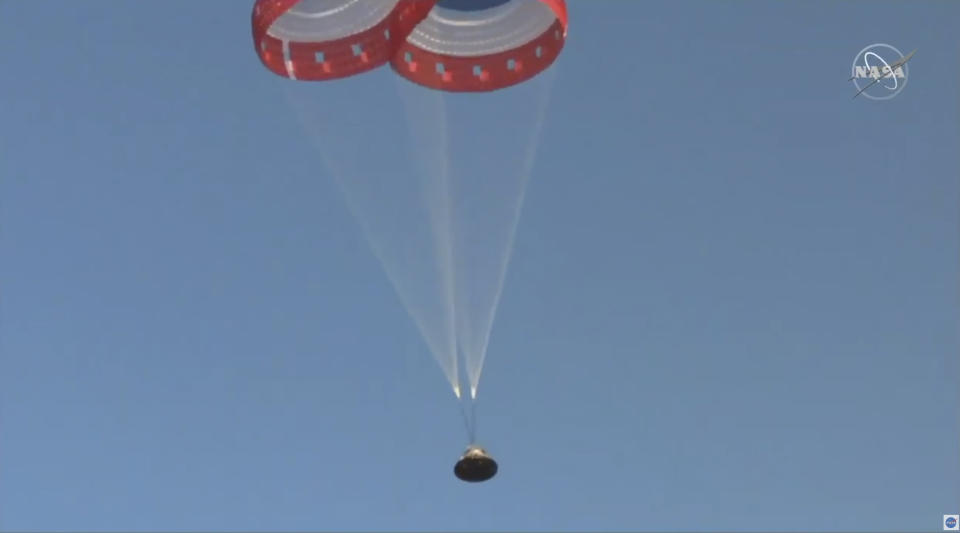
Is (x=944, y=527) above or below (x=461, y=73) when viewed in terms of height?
below

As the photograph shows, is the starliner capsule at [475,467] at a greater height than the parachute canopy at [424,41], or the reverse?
the parachute canopy at [424,41]

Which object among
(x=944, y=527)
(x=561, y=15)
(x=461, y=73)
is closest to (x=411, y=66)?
(x=461, y=73)

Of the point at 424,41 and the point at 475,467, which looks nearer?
the point at 475,467

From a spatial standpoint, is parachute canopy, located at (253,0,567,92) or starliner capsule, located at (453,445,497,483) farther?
parachute canopy, located at (253,0,567,92)

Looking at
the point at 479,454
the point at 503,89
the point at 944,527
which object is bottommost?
the point at 944,527

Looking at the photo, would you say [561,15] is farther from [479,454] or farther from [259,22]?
[479,454]

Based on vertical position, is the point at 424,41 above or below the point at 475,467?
above

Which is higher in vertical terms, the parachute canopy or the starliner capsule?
the parachute canopy

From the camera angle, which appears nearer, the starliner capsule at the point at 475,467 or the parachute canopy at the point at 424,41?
the starliner capsule at the point at 475,467
